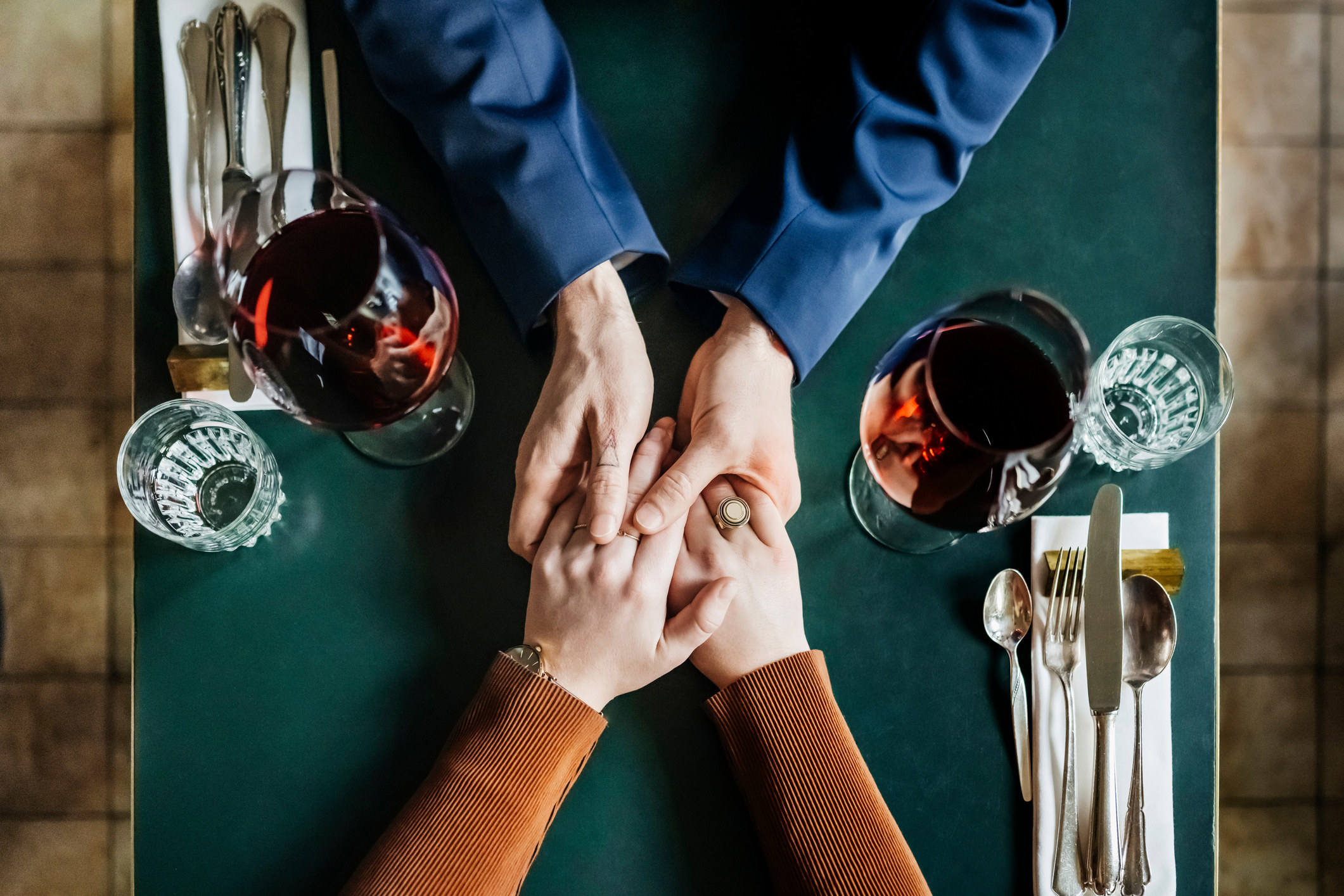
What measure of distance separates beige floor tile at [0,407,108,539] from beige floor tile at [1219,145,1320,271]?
5.61 ft

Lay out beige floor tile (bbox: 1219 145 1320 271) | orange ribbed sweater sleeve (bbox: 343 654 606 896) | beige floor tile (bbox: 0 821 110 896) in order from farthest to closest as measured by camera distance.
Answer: beige floor tile (bbox: 1219 145 1320 271) → beige floor tile (bbox: 0 821 110 896) → orange ribbed sweater sleeve (bbox: 343 654 606 896)

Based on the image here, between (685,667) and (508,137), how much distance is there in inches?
15.8

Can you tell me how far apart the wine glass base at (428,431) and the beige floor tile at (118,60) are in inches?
38.2

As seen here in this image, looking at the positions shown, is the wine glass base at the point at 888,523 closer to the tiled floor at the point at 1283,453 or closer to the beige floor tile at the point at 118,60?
the tiled floor at the point at 1283,453

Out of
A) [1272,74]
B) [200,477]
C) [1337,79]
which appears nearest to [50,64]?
[200,477]

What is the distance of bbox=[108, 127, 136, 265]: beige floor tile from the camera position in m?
1.23

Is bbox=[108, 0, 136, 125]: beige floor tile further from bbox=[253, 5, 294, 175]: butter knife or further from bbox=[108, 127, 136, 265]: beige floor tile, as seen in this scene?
bbox=[253, 5, 294, 175]: butter knife

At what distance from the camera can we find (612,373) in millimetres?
601

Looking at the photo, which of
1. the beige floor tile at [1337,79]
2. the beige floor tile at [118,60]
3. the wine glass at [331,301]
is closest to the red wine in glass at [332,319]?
the wine glass at [331,301]

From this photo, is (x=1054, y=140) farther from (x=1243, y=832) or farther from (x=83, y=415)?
(x=83, y=415)

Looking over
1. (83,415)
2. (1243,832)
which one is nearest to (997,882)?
(1243,832)

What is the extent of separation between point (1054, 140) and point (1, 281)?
1.39m

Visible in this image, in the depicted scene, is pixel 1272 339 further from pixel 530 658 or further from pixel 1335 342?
pixel 530 658

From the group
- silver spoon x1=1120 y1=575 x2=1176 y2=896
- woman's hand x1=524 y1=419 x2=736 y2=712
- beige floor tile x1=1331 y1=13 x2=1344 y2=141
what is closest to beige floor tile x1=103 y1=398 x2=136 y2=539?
woman's hand x1=524 y1=419 x2=736 y2=712
